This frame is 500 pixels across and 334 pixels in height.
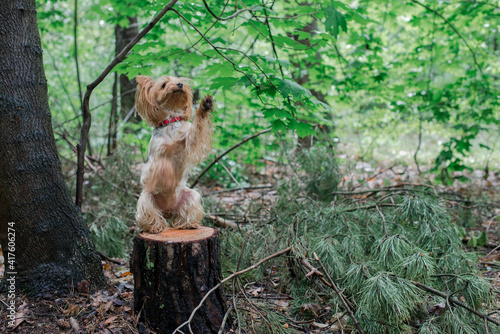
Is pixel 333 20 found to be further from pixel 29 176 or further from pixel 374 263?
pixel 29 176

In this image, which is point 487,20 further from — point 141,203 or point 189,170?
point 141,203

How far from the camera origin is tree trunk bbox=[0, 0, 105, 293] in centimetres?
281

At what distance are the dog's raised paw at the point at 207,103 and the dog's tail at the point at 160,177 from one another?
2.04ft

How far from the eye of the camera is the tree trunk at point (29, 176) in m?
2.81

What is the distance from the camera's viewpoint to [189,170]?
341 centimetres

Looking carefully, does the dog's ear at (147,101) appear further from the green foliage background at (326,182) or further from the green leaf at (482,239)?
the green leaf at (482,239)

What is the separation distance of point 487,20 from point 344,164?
11.7 feet

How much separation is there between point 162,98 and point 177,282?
156 cm

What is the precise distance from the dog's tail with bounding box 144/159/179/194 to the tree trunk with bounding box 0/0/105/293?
716 mm

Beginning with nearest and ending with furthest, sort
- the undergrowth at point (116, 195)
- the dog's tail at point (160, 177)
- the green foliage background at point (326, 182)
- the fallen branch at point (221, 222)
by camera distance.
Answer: the green foliage background at point (326, 182) < the dog's tail at point (160, 177) < the undergrowth at point (116, 195) < the fallen branch at point (221, 222)

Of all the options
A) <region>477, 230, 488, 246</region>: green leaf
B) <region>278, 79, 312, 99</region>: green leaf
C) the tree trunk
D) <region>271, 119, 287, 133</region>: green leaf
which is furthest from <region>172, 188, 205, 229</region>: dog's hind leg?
<region>477, 230, 488, 246</region>: green leaf

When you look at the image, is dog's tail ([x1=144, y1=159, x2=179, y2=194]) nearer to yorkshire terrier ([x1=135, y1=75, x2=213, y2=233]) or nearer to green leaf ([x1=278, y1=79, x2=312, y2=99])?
yorkshire terrier ([x1=135, y1=75, x2=213, y2=233])

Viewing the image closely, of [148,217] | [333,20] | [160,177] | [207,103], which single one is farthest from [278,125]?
[148,217]

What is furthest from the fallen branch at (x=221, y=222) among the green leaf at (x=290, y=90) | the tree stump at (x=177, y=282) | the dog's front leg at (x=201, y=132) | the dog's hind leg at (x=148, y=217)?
the green leaf at (x=290, y=90)
